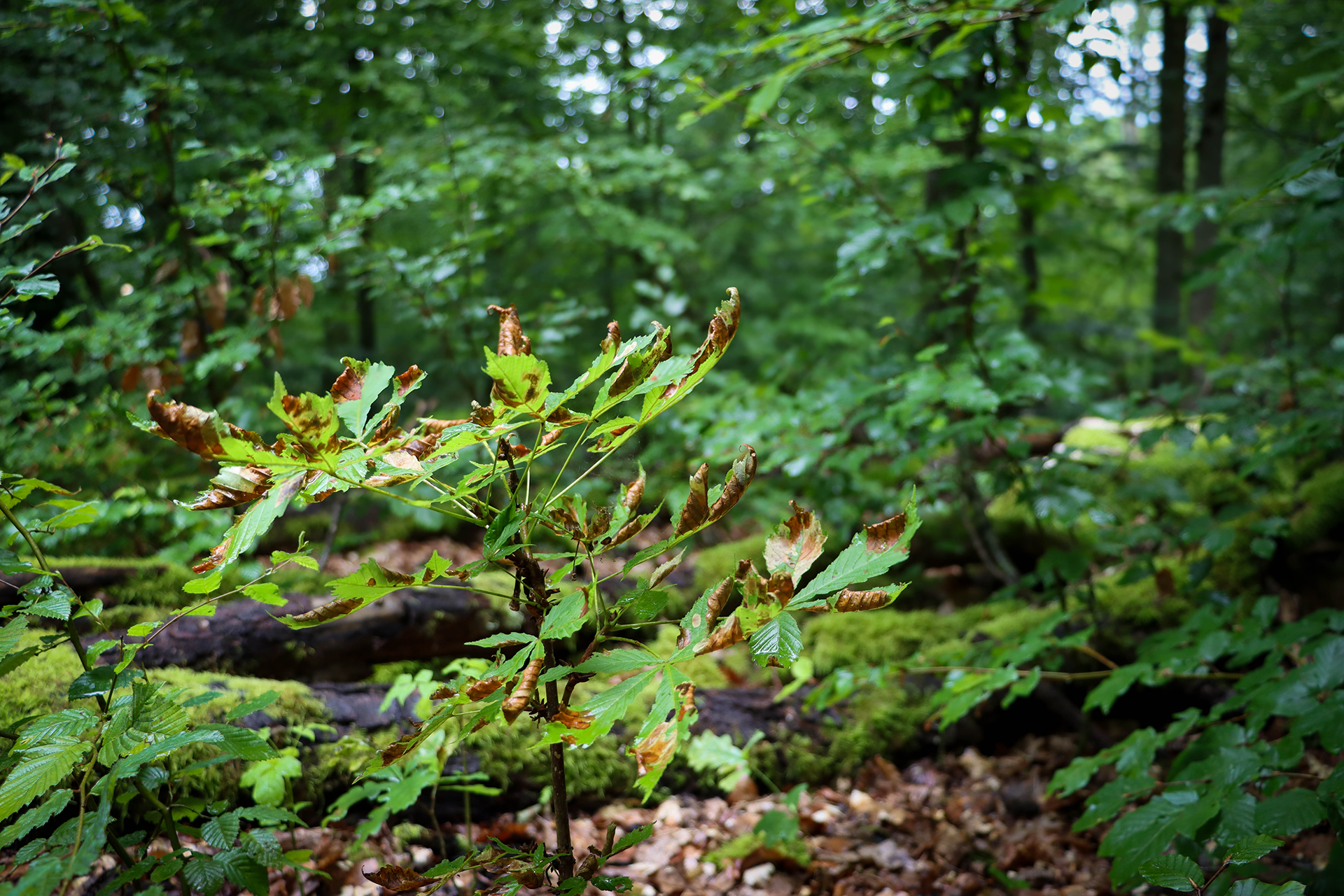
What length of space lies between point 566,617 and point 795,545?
287 millimetres

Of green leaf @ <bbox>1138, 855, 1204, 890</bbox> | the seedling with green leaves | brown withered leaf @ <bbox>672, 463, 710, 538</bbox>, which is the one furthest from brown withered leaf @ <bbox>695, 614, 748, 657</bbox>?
green leaf @ <bbox>1138, 855, 1204, 890</bbox>

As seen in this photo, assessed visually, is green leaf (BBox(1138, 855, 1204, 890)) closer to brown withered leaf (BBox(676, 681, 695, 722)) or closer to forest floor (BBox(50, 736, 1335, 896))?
brown withered leaf (BBox(676, 681, 695, 722))

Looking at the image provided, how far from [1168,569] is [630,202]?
188 inches

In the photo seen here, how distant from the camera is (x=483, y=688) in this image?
0.81 meters

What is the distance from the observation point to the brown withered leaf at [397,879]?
87 centimetres

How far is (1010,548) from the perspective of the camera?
3947mm

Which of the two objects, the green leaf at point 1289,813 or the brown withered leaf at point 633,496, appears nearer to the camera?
the brown withered leaf at point 633,496

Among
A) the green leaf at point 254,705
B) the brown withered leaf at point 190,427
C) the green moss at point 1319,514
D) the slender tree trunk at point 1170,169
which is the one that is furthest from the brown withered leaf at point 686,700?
the slender tree trunk at point 1170,169

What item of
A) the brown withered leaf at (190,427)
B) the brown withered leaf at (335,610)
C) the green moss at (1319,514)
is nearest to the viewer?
the brown withered leaf at (190,427)

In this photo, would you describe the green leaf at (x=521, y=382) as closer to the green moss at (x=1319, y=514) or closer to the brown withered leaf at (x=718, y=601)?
the brown withered leaf at (x=718, y=601)

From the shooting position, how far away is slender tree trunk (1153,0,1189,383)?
6.06 meters

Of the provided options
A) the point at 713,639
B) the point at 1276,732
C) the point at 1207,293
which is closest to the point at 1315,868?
the point at 1276,732

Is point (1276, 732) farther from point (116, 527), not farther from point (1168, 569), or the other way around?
point (116, 527)

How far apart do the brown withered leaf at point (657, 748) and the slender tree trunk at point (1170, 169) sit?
6516 mm
